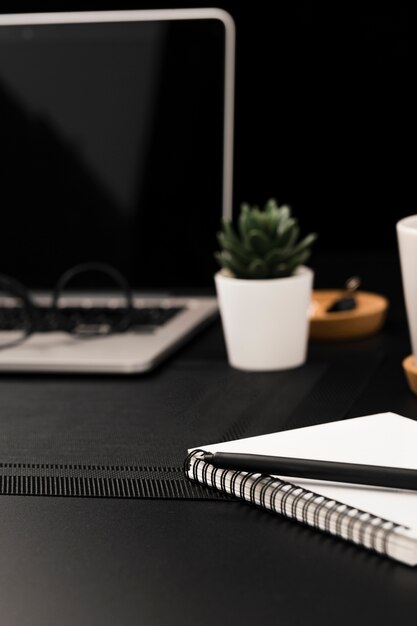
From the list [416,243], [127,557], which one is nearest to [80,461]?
[127,557]

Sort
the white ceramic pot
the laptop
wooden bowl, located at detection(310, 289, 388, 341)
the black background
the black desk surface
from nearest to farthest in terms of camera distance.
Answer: the black desk surface
the white ceramic pot
wooden bowl, located at detection(310, 289, 388, 341)
the laptop
the black background

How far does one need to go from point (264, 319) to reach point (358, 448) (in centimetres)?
37

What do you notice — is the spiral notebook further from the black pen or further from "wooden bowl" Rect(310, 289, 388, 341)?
"wooden bowl" Rect(310, 289, 388, 341)

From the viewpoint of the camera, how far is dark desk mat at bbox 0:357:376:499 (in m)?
0.83

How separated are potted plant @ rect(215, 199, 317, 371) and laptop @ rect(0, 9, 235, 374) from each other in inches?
11.4

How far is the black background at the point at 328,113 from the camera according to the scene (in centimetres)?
165

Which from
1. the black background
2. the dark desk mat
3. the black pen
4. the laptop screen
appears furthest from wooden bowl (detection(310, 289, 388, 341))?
the black pen

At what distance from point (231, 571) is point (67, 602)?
0.10m

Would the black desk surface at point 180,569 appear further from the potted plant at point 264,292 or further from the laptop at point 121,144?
the laptop at point 121,144

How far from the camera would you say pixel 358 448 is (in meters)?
0.83

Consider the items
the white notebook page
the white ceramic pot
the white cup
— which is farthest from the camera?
the white ceramic pot

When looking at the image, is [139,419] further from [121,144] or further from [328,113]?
[328,113]

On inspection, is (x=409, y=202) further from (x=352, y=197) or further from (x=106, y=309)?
(x=106, y=309)

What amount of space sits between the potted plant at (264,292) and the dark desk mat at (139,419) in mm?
26
